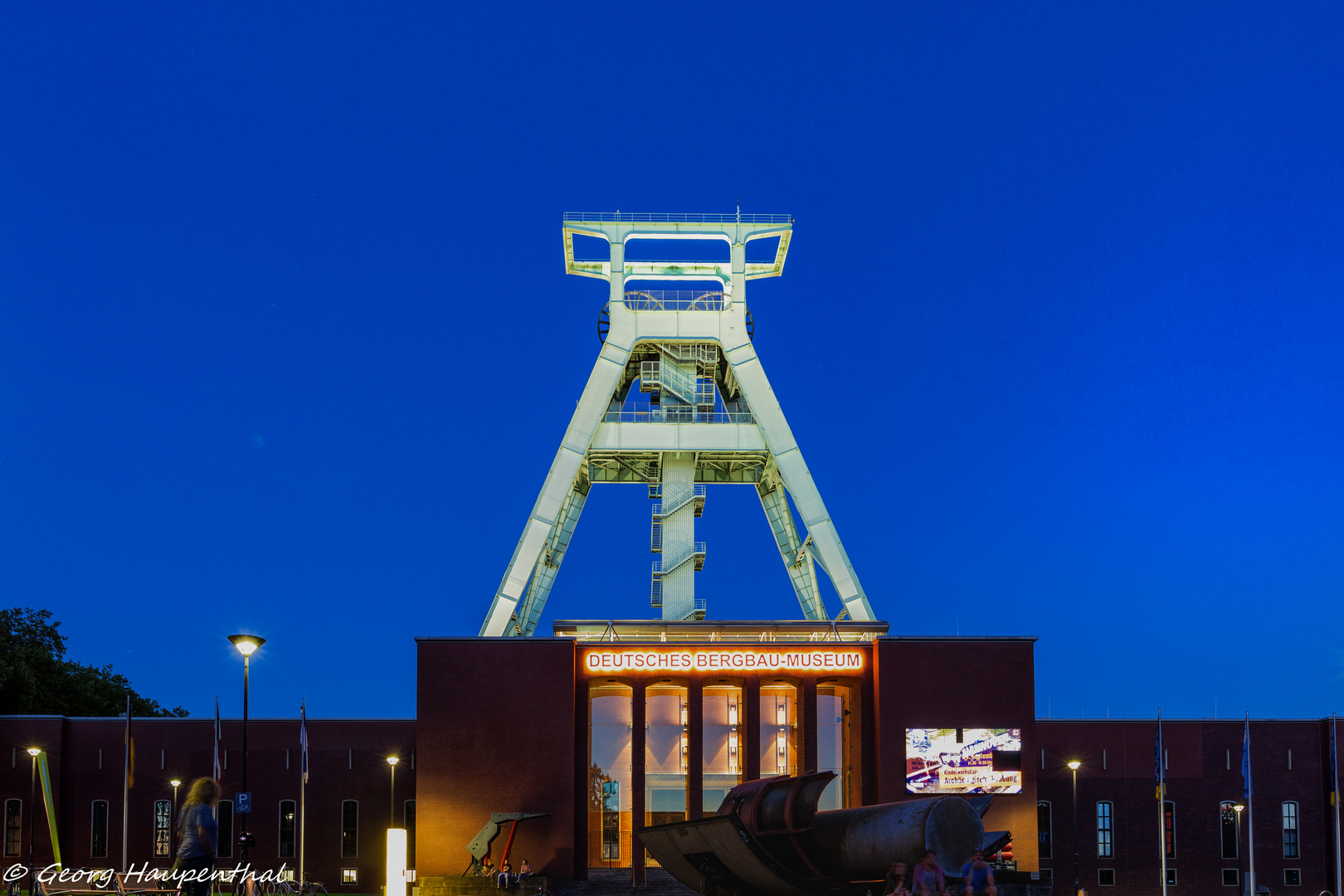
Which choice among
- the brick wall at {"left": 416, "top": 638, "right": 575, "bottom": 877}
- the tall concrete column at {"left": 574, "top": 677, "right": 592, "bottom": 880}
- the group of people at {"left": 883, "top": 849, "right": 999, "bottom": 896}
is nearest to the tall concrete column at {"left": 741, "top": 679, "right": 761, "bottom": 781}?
the tall concrete column at {"left": 574, "top": 677, "right": 592, "bottom": 880}

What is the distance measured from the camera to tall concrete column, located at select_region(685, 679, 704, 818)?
1633 inches

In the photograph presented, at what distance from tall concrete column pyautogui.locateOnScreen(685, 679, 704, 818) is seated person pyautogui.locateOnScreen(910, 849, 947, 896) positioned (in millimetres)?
21616

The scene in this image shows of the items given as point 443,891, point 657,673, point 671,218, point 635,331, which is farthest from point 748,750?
point 671,218

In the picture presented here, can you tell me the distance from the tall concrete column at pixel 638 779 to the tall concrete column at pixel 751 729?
3.02m

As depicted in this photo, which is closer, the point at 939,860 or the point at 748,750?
the point at 939,860

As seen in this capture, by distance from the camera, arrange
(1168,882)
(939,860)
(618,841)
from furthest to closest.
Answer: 1. (1168,882)
2. (618,841)
3. (939,860)

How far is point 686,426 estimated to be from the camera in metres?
50.3

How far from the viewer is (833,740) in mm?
47438

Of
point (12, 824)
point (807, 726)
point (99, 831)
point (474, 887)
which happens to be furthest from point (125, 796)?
point (807, 726)

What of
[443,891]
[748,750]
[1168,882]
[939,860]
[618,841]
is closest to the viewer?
[939,860]

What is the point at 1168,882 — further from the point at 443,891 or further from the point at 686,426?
the point at 443,891

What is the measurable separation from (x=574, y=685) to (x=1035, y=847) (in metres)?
14.3

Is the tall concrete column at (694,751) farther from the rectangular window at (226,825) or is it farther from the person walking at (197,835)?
the person walking at (197,835)

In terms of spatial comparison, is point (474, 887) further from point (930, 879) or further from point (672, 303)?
point (672, 303)
